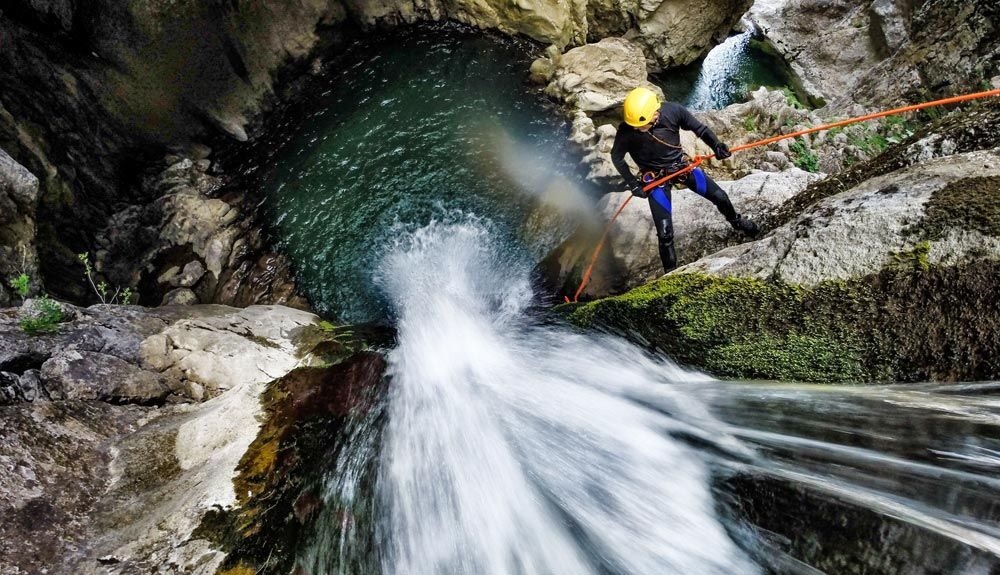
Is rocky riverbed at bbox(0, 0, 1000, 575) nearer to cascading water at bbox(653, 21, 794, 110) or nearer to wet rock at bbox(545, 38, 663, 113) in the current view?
wet rock at bbox(545, 38, 663, 113)

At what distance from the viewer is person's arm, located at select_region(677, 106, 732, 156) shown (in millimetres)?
5117

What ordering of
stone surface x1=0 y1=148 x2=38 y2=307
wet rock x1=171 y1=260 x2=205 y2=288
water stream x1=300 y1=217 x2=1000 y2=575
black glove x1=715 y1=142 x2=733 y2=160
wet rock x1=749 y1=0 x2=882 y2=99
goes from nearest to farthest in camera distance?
water stream x1=300 y1=217 x2=1000 y2=575 → black glove x1=715 y1=142 x2=733 y2=160 → stone surface x1=0 y1=148 x2=38 y2=307 → wet rock x1=171 y1=260 x2=205 y2=288 → wet rock x1=749 y1=0 x2=882 y2=99

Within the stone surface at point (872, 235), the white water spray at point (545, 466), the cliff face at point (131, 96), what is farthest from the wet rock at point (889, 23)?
the cliff face at point (131, 96)

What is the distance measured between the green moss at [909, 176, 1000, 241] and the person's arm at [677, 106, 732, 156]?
201 cm

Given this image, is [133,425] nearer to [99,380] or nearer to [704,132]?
[99,380]

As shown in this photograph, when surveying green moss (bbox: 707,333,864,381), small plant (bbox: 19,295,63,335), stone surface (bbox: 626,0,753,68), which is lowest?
green moss (bbox: 707,333,864,381)

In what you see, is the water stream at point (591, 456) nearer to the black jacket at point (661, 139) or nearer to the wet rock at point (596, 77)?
the black jacket at point (661, 139)

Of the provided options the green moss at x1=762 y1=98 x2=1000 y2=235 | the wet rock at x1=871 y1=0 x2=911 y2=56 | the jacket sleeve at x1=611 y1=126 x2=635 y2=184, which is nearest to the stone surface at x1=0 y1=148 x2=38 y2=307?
the jacket sleeve at x1=611 y1=126 x2=635 y2=184

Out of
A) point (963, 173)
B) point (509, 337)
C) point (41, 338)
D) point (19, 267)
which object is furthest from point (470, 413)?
point (19, 267)

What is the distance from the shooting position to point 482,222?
8.82m

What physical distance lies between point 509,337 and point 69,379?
14.7ft

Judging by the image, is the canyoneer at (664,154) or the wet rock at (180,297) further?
the wet rock at (180,297)

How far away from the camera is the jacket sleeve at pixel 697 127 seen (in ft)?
17.1

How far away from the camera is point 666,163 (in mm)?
5594
